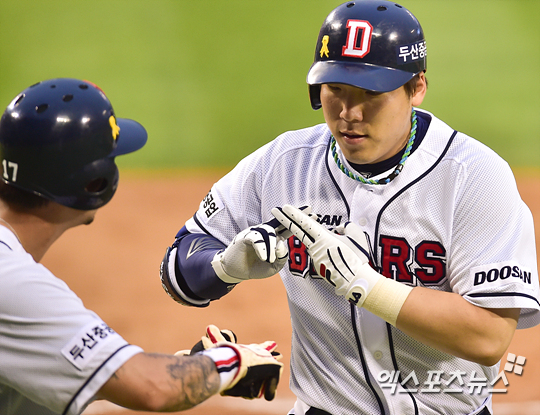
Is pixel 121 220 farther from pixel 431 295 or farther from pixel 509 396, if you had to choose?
pixel 431 295

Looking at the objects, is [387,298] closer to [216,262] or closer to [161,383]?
[216,262]

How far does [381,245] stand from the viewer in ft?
8.63

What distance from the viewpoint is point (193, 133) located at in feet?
40.7

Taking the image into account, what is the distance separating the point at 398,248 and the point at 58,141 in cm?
140

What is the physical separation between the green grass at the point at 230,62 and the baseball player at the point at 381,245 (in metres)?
9.09

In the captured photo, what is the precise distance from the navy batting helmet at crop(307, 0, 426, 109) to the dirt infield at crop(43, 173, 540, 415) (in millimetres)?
3012

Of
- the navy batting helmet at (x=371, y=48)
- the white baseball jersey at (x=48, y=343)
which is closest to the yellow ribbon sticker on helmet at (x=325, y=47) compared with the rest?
the navy batting helmet at (x=371, y=48)

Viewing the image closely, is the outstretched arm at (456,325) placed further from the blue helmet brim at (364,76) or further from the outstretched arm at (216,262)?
the blue helmet brim at (364,76)

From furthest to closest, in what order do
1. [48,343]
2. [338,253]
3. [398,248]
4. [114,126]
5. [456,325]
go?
[398,248] < [338,253] < [456,325] < [114,126] < [48,343]

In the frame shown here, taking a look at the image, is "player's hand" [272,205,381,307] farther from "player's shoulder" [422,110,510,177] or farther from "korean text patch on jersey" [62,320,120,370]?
"korean text patch on jersey" [62,320,120,370]

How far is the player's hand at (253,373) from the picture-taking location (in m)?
2.04

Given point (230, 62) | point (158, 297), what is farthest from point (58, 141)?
point (230, 62)

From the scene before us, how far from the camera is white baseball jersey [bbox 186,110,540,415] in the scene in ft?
7.94

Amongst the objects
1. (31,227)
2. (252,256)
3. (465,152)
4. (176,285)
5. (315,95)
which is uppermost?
(315,95)
